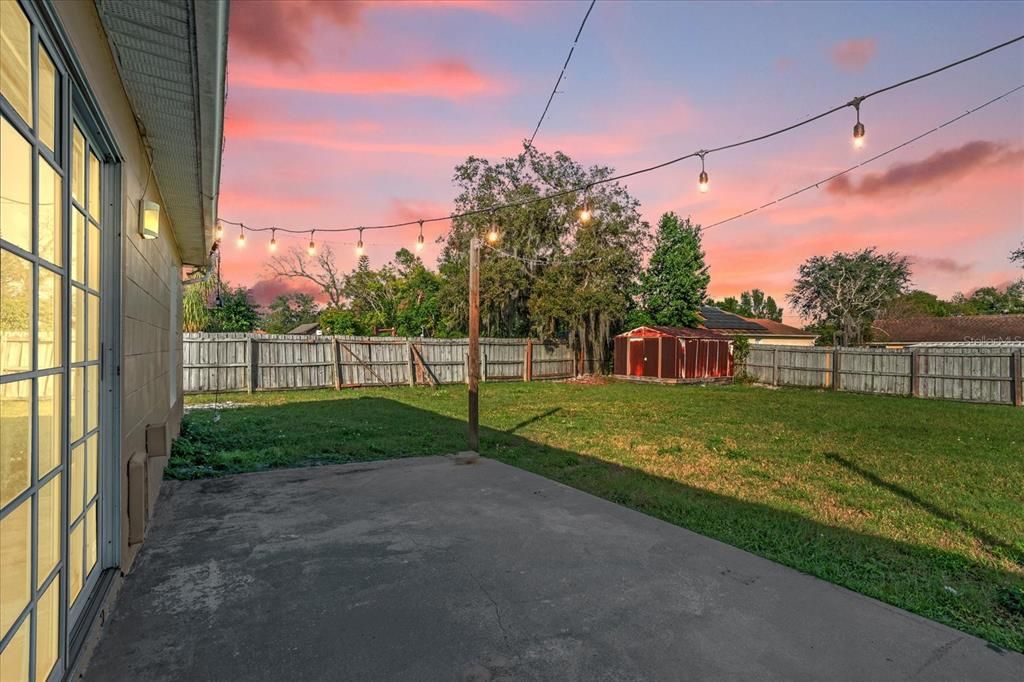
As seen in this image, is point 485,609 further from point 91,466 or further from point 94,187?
point 94,187

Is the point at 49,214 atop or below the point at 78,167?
below

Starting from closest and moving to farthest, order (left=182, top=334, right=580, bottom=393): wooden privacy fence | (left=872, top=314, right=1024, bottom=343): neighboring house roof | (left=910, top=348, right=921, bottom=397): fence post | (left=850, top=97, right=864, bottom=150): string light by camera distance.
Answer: (left=850, top=97, right=864, bottom=150): string light
(left=182, top=334, right=580, bottom=393): wooden privacy fence
(left=910, top=348, right=921, bottom=397): fence post
(left=872, top=314, right=1024, bottom=343): neighboring house roof

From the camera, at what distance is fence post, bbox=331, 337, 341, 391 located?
15.0 metres

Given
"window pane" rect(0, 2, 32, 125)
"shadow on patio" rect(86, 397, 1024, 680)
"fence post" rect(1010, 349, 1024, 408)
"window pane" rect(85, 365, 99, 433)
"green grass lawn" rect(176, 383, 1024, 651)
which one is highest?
"window pane" rect(0, 2, 32, 125)

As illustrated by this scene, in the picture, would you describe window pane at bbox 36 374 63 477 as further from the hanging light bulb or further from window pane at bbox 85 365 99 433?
the hanging light bulb

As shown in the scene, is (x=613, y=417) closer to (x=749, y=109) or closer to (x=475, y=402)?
(x=475, y=402)

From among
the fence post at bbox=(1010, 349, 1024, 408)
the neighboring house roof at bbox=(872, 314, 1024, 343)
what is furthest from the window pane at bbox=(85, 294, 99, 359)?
the neighboring house roof at bbox=(872, 314, 1024, 343)

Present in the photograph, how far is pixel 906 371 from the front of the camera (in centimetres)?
1520

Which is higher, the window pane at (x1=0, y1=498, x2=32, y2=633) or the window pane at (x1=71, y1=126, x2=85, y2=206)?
the window pane at (x1=71, y1=126, x2=85, y2=206)

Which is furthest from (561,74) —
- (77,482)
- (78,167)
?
(77,482)

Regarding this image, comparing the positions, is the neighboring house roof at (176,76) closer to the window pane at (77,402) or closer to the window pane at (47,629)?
the window pane at (77,402)

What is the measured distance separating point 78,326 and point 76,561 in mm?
1008

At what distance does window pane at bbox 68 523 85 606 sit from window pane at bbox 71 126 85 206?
1442 millimetres

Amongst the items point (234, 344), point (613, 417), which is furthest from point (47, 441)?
point (234, 344)
